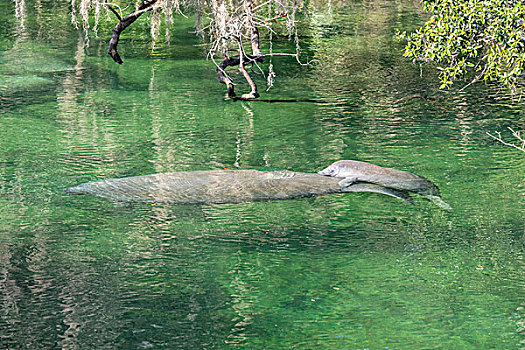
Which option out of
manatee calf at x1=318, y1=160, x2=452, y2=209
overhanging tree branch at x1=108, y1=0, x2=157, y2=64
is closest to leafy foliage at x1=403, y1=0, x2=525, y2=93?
manatee calf at x1=318, y1=160, x2=452, y2=209

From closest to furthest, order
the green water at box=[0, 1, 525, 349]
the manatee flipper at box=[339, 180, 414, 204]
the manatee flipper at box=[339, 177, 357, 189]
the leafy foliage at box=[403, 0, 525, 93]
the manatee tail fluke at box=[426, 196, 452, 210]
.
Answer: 1. the green water at box=[0, 1, 525, 349]
2. the manatee tail fluke at box=[426, 196, 452, 210]
3. the manatee flipper at box=[339, 180, 414, 204]
4. the manatee flipper at box=[339, 177, 357, 189]
5. the leafy foliage at box=[403, 0, 525, 93]

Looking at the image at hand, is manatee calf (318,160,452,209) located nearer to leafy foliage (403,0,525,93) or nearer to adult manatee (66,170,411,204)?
adult manatee (66,170,411,204)

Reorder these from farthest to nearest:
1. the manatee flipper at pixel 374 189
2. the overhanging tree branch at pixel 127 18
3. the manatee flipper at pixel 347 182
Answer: the overhanging tree branch at pixel 127 18 < the manatee flipper at pixel 347 182 < the manatee flipper at pixel 374 189

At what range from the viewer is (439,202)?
5.93 m

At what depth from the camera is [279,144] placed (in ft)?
24.6

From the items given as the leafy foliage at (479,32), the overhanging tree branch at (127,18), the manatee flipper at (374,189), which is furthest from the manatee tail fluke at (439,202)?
the overhanging tree branch at (127,18)

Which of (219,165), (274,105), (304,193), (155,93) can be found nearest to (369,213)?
(304,193)

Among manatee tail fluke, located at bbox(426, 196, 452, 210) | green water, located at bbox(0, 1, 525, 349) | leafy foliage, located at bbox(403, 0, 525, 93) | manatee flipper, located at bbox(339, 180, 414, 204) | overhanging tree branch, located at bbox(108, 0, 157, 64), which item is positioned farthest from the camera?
overhanging tree branch, located at bbox(108, 0, 157, 64)

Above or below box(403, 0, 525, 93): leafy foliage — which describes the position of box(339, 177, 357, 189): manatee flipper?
below

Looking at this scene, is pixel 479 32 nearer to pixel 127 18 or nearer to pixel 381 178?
pixel 381 178

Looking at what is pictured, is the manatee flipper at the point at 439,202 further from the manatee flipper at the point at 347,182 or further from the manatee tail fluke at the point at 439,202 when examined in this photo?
the manatee flipper at the point at 347,182

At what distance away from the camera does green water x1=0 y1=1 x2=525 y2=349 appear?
4.07 meters

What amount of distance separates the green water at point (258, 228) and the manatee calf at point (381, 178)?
0.15 metres

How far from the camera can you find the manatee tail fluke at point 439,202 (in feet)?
19.2
